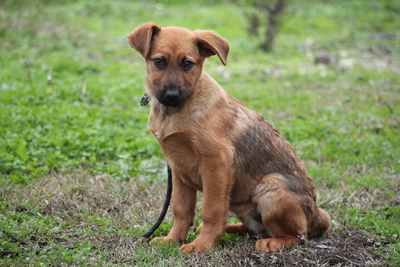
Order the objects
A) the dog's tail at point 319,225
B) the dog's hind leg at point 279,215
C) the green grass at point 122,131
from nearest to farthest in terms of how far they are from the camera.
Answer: the dog's hind leg at point 279,215, the dog's tail at point 319,225, the green grass at point 122,131

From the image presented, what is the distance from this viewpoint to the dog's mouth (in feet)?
13.9

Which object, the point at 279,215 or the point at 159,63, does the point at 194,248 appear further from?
the point at 159,63

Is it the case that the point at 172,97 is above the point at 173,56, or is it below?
below

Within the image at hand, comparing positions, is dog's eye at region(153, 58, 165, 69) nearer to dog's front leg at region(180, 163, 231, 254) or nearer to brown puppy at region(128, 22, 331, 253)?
brown puppy at region(128, 22, 331, 253)

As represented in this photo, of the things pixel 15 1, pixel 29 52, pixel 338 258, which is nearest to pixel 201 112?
pixel 338 258

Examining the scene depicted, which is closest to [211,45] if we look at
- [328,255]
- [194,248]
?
[194,248]

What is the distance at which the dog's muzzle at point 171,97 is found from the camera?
167 inches

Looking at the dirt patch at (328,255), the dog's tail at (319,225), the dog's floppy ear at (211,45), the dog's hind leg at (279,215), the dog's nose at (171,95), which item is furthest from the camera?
the dog's tail at (319,225)

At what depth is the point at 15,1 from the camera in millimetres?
18859

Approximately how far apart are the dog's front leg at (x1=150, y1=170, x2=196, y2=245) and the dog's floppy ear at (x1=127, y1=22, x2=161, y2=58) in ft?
4.36

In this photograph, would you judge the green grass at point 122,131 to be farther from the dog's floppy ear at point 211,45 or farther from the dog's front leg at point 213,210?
the dog's floppy ear at point 211,45

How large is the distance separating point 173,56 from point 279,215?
6.15ft

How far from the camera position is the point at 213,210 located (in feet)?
14.4

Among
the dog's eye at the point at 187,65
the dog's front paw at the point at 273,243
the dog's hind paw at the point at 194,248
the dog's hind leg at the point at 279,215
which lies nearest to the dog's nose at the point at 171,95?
the dog's eye at the point at 187,65
